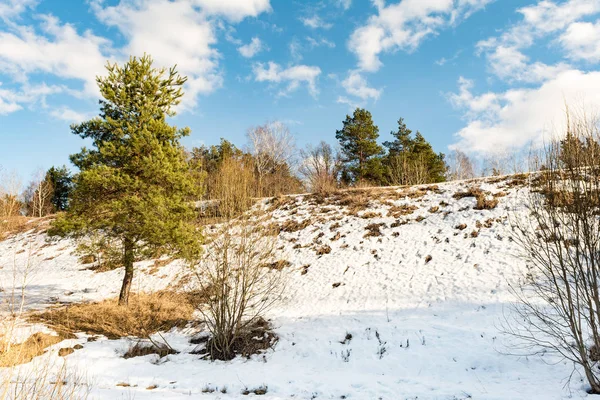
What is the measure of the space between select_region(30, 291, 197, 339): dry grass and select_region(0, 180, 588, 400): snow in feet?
2.84

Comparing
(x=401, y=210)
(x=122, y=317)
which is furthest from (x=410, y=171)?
(x=122, y=317)

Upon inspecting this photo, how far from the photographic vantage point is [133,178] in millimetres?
10859

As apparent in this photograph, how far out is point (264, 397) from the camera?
5961 mm

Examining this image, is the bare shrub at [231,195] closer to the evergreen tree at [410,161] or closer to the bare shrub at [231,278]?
the bare shrub at [231,278]

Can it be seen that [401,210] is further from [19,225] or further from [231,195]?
[19,225]

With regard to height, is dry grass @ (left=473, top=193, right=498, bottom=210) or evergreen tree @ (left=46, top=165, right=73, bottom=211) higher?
evergreen tree @ (left=46, top=165, right=73, bottom=211)

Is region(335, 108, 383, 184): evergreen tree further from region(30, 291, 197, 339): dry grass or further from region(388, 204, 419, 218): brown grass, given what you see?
region(30, 291, 197, 339): dry grass

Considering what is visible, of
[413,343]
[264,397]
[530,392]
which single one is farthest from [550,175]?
[264,397]

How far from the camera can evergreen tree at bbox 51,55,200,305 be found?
1027 centimetres

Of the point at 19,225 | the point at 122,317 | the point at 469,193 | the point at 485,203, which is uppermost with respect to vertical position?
the point at 469,193

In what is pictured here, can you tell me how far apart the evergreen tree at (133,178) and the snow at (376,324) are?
2.53m

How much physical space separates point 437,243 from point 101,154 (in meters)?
13.6

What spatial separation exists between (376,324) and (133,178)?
9444mm

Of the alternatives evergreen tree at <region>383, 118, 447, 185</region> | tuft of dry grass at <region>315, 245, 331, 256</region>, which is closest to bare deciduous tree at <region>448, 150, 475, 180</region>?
evergreen tree at <region>383, 118, 447, 185</region>
